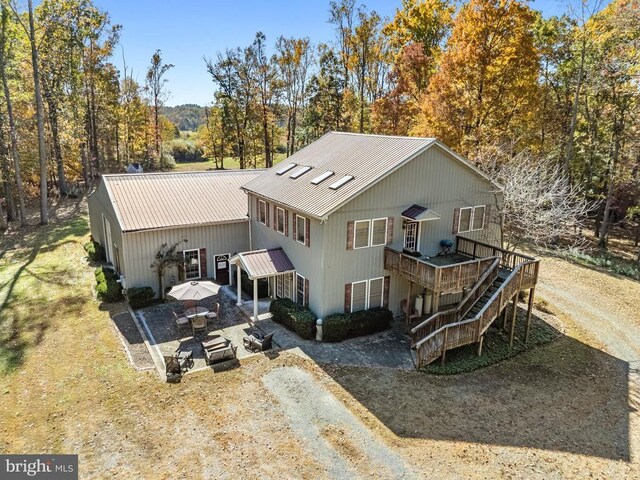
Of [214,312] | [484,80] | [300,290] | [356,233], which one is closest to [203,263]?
[214,312]

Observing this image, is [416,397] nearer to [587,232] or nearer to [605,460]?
[605,460]

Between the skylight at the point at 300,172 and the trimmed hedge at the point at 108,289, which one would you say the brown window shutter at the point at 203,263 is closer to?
the trimmed hedge at the point at 108,289

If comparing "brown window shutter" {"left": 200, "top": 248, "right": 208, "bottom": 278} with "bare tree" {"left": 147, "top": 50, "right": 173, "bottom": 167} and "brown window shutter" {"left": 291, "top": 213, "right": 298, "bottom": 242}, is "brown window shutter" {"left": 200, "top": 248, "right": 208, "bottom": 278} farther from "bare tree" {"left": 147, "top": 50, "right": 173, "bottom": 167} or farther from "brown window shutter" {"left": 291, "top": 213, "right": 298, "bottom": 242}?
"bare tree" {"left": 147, "top": 50, "right": 173, "bottom": 167}

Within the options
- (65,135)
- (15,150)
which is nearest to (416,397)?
(15,150)

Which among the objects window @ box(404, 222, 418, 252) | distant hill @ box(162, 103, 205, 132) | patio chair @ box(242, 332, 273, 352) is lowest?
patio chair @ box(242, 332, 273, 352)

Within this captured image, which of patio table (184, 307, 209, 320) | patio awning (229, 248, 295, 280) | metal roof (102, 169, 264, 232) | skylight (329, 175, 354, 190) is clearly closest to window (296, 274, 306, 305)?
patio awning (229, 248, 295, 280)

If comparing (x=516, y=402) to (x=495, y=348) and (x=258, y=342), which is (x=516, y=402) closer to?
(x=495, y=348)

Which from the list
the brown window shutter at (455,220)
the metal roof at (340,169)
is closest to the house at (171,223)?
the metal roof at (340,169)
